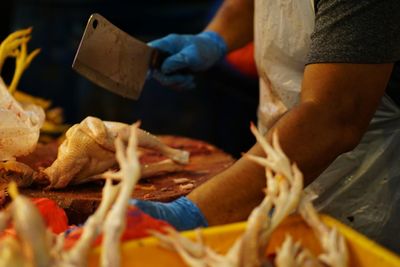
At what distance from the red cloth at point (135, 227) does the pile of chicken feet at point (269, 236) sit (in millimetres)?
58

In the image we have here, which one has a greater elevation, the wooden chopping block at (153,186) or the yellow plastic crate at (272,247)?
the yellow plastic crate at (272,247)

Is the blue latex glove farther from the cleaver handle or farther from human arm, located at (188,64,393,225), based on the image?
the cleaver handle

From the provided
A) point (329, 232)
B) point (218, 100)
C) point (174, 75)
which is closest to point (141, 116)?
point (218, 100)

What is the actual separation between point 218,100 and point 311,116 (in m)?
3.82

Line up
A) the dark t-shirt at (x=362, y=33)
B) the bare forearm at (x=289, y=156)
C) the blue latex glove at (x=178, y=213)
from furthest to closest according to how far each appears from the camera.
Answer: the dark t-shirt at (x=362, y=33) < the bare forearm at (x=289, y=156) < the blue latex glove at (x=178, y=213)

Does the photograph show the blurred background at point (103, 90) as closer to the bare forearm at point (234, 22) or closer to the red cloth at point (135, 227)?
the bare forearm at point (234, 22)

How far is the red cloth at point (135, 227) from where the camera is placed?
1.45 m

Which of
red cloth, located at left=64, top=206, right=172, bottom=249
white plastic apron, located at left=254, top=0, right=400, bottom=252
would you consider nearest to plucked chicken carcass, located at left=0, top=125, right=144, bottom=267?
red cloth, located at left=64, top=206, right=172, bottom=249

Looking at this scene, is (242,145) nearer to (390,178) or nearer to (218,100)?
(218,100)

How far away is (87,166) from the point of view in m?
2.54

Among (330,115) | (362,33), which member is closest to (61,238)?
(330,115)

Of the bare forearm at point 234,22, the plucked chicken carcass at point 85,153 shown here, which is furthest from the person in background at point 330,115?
the plucked chicken carcass at point 85,153

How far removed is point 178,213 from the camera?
5.69 feet

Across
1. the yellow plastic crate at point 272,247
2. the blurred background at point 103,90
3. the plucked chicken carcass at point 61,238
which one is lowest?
the blurred background at point 103,90
